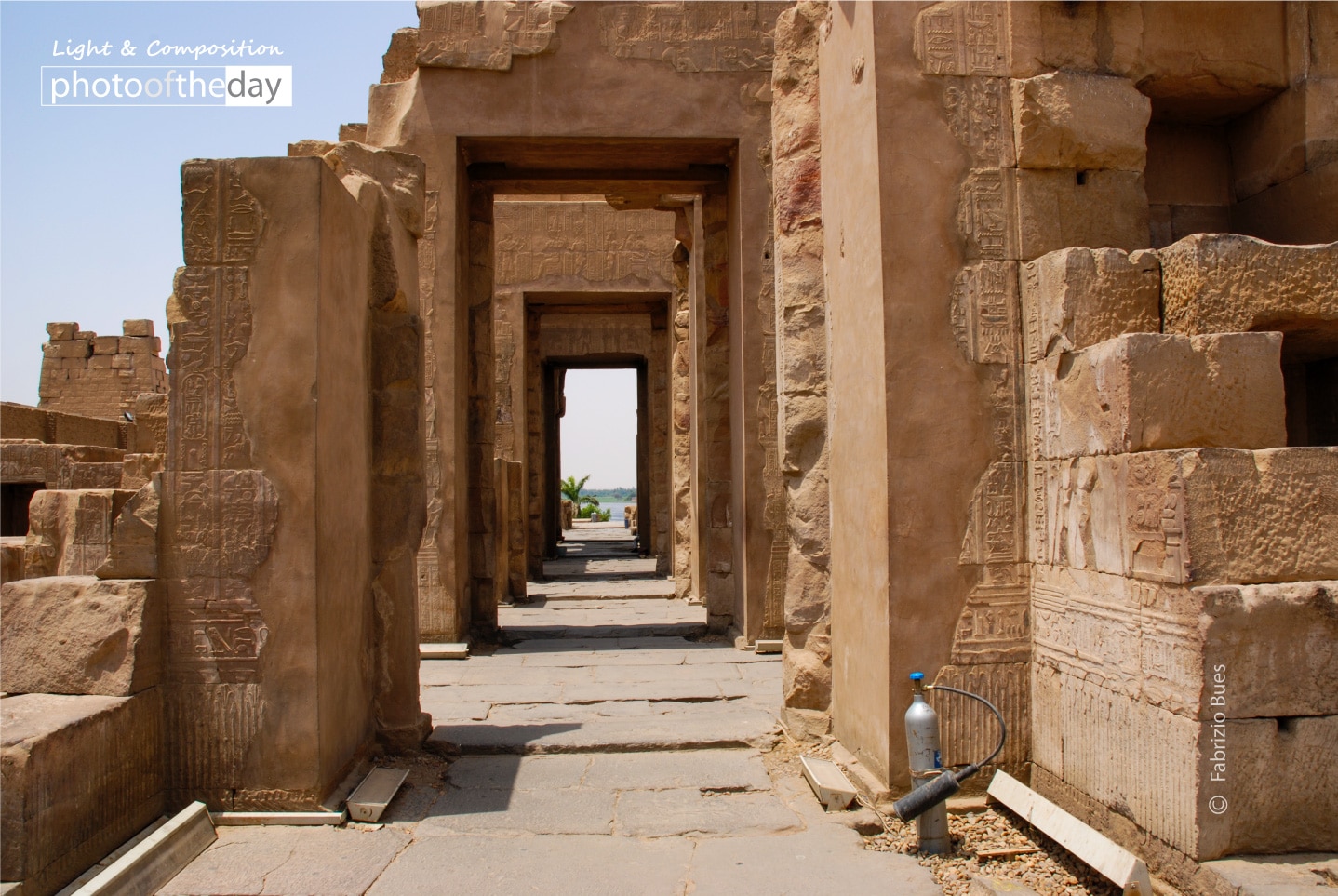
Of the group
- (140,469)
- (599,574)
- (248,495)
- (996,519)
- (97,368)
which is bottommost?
(599,574)

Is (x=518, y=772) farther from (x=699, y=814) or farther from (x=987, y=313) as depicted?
(x=987, y=313)

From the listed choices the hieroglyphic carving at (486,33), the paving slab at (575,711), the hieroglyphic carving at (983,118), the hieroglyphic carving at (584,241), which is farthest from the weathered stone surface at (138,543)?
the hieroglyphic carving at (584,241)

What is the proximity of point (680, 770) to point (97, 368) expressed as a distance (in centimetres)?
1643

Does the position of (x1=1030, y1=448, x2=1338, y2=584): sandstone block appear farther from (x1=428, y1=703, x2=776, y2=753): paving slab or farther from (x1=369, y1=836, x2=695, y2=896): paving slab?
(x1=428, y1=703, x2=776, y2=753): paving slab

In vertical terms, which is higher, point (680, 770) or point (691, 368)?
point (691, 368)

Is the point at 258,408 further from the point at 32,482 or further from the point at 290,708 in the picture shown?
the point at 32,482

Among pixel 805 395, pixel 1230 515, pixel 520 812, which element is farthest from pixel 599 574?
pixel 1230 515

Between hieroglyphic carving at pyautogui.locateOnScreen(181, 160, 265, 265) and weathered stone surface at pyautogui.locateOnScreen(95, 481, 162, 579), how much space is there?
84cm

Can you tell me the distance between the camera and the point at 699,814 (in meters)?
3.85

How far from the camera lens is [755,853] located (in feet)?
11.2

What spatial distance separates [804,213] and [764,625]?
3560 mm

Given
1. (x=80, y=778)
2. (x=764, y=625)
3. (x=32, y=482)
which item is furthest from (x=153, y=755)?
(x=32, y=482)

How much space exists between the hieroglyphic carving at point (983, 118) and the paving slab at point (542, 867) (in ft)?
8.66

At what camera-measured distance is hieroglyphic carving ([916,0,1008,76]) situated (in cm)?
366
